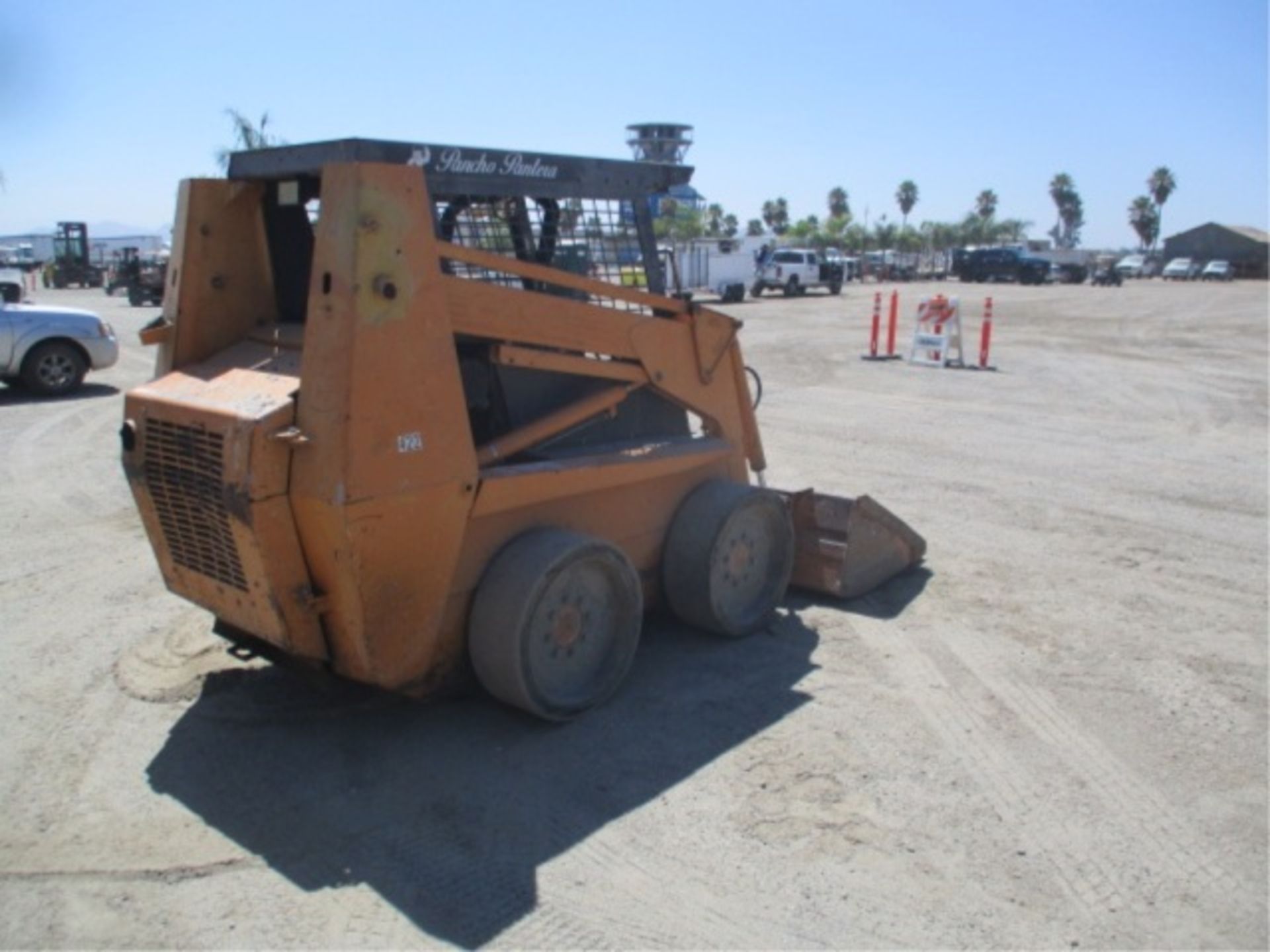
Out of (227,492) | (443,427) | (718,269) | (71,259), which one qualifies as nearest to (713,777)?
(443,427)

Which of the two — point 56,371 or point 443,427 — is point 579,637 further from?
point 56,371

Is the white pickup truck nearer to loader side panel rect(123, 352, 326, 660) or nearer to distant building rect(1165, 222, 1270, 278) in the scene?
loader side panel rect(123, 352, 326, 660)

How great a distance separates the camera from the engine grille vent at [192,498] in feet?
13.5

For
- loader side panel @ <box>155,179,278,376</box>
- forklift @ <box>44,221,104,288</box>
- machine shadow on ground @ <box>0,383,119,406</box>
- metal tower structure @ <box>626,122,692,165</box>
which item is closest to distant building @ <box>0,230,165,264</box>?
forklift @ <box>44,221,104,288</box>

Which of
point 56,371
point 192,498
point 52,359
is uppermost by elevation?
point 192,498

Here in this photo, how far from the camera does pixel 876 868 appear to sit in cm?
368

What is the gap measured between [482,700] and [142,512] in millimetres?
1704

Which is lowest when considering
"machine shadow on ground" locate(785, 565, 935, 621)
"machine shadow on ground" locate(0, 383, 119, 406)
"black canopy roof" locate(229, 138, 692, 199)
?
"machine shadow on ground" locate(785, 565, 935, 621)

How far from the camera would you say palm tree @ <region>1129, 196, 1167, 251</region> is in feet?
369

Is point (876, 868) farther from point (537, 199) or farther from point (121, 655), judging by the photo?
point (121, 655)

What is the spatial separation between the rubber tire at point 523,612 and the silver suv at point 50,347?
11.9 meters

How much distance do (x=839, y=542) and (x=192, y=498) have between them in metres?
3.64

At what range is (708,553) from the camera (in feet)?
17.8

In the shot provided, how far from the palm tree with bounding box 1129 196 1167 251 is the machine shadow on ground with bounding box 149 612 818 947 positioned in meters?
123
